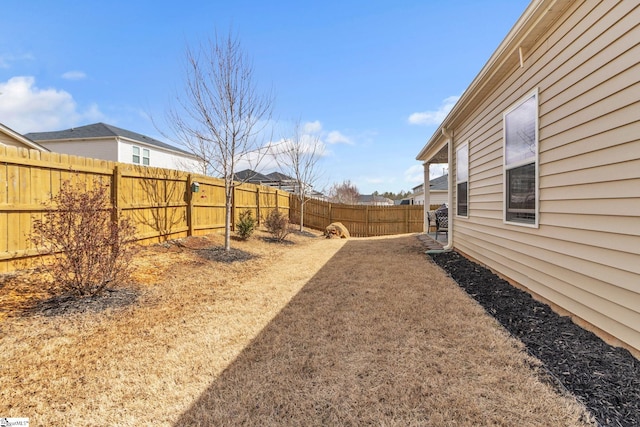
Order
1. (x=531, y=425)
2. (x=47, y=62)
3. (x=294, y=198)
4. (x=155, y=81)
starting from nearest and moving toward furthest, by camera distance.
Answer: (x=531, y=425) < (x=155, y=81) < (x=47, y=62) < (x=294, y=198)

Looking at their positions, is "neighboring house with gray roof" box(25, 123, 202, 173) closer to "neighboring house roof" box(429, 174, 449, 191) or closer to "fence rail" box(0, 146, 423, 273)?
"fence rail" box(0, 146, 423, 273)

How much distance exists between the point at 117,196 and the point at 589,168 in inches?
259

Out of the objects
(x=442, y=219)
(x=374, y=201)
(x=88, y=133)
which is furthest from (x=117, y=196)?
(x=374, y=201)

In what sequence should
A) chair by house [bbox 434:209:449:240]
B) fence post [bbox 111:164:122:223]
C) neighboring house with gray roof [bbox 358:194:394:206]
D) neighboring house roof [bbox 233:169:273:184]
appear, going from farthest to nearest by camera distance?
neighboring house with gray roof [bbox 358:194:394:206] → neighboring house roof [bbox 233:169:273:184] → chair by house [bbox 434:209:449:240] → fence post [bbox 111:164:122:223]

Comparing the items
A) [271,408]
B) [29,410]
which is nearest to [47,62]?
[29,410]

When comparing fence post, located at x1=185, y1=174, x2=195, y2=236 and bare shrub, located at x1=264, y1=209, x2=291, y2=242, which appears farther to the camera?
bare shrub, located at x1=264, y1=209, x2=291, y2=242

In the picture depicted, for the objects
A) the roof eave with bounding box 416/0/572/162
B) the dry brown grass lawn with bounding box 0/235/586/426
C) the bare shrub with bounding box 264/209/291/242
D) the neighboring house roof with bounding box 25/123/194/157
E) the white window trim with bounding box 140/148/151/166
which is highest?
the neighboring house roof with bounding box 25/123/194/157

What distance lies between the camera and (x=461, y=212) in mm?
6773

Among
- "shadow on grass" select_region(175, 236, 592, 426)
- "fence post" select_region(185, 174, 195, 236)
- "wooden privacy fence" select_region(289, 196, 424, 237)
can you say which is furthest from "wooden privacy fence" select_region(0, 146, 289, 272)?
"wooden privacy fence" select_region(289, 196, 424, 237)

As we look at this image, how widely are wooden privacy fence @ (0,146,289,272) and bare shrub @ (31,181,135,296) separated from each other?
2.34ft

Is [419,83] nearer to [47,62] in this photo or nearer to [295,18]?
[295,18]

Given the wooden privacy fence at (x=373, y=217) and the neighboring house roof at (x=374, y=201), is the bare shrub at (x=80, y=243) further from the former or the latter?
the neighboring house roof at (x=374, y=201)

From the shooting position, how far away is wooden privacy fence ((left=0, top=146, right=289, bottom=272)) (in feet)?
12.7

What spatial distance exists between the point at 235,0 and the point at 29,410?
802 centimetres
